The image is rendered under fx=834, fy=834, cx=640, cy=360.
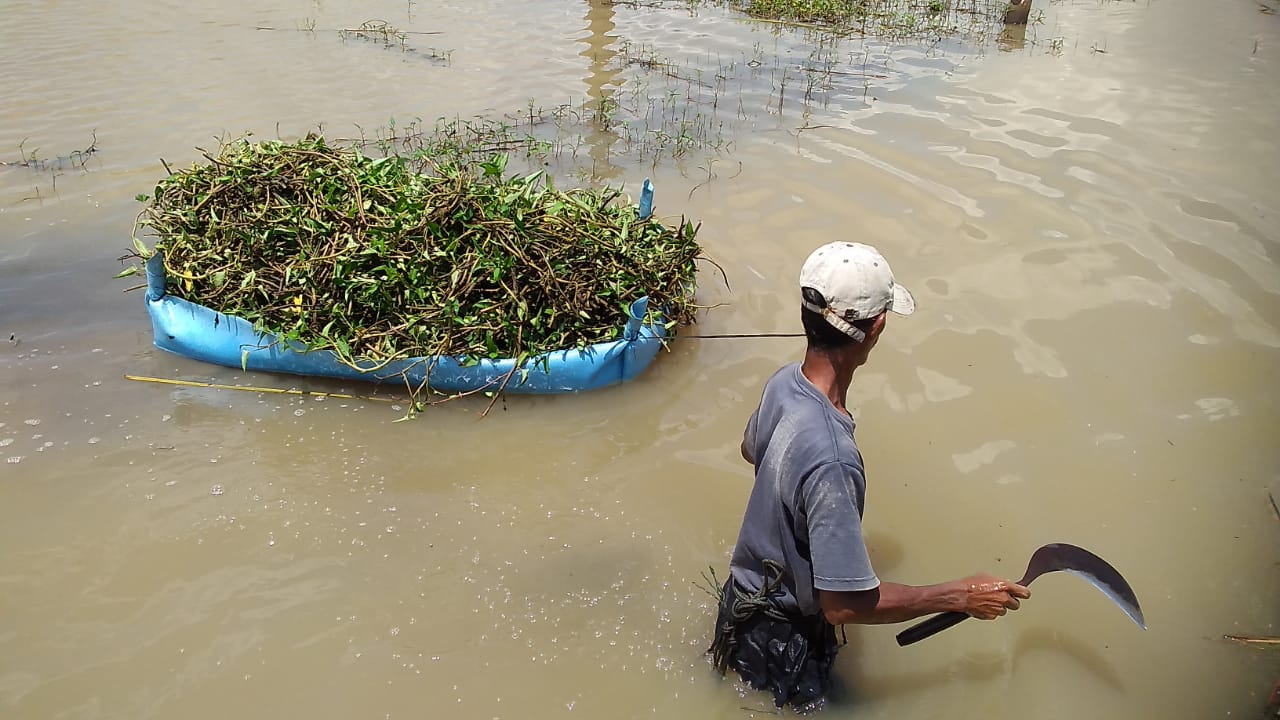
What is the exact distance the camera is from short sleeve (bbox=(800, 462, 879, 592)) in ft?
6.17

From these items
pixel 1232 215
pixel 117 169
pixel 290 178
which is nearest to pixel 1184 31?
pixel 1232 215

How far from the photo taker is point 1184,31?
1048 centimetres

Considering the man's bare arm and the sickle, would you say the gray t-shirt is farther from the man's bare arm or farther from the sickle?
the sickle

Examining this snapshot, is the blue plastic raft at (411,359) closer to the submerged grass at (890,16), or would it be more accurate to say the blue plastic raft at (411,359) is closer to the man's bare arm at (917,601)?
the man's bare arm at (917,601)

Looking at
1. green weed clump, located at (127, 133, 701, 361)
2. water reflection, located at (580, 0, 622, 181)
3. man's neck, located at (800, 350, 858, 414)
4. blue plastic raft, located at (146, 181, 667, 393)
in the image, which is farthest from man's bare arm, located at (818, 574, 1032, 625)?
water reflection, located at (580, 0, 622, 181)

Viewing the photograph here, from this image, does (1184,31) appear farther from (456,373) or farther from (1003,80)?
(456,373)

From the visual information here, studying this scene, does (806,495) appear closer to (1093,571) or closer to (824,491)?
(824,491)

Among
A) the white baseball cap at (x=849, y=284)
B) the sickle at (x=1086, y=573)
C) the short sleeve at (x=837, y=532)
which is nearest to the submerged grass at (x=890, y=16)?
the sickle at (x=1086, y=573)

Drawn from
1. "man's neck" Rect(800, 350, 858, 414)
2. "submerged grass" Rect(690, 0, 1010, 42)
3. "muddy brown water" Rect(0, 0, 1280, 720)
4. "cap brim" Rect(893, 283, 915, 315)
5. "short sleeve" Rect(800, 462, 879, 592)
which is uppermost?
"submerged grass" Rect(690, 0, 1010, 42)

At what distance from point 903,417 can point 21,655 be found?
12.1ft

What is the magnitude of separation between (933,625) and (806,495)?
0.70 m

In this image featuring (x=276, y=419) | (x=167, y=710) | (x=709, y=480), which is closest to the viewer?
(x=167, y=710)

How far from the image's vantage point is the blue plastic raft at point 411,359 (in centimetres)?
388

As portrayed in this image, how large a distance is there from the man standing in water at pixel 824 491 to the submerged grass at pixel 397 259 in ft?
5.92
